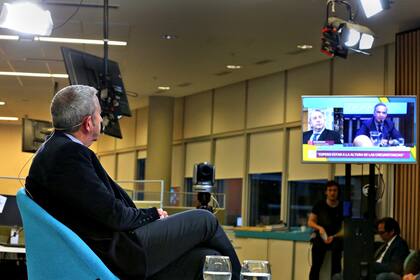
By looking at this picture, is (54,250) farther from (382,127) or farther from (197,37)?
(197,37)

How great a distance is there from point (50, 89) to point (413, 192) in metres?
6.96

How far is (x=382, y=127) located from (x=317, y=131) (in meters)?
0.65

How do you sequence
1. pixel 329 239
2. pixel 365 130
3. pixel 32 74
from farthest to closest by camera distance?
1. pixel 32 74
2. pixel 329 239
3. pixel 365 130

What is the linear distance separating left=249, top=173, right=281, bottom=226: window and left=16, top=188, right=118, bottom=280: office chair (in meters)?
8.24

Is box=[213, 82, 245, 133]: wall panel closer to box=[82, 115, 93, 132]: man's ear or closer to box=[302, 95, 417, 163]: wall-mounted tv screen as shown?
box=[302, 95, 417, 163]: wall-mounted tv screen

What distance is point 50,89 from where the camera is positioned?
1197 centimetres

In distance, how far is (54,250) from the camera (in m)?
2.14

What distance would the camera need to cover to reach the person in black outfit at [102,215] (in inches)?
86.1

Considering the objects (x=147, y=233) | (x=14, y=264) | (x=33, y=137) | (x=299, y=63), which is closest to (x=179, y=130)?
(x=33, y=137)

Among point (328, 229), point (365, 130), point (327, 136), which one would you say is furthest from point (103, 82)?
point (328, 229)

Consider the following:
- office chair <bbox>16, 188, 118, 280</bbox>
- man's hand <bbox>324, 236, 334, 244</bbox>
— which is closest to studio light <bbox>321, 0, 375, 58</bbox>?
man's hand <bbox>324, 236, 334, 244</bbox>

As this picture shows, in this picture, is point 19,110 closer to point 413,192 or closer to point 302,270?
point 302,270

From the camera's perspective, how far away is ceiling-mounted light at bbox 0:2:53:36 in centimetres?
593

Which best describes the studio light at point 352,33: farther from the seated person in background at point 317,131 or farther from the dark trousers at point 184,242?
the dark trousers at point 184,242
